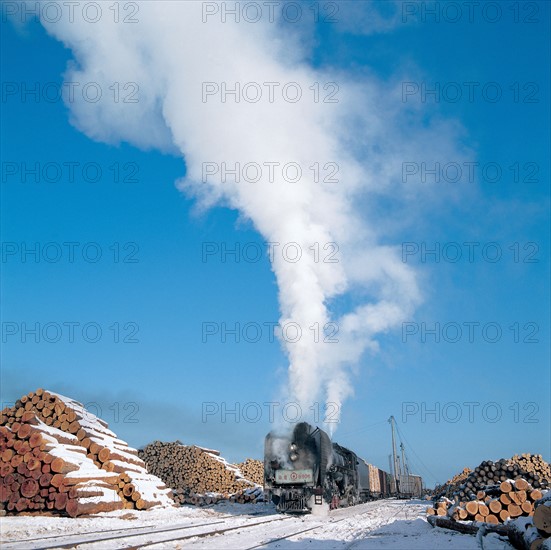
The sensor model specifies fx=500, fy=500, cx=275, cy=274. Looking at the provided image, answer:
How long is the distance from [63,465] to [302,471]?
→ 8107 mm

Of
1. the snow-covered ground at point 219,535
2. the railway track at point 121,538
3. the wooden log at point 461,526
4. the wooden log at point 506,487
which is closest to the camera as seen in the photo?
the railway track at point 121,538

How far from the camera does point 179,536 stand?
1001 cm

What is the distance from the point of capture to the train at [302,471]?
695 inches

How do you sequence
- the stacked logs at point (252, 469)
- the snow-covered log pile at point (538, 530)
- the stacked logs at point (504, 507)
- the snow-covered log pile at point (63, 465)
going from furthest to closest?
1. the stacked logs at point (252, 469)
2. the snow-covered log pile at point (63, 465)
3. the stacked logs at point (504, 507)
4. the snow-covered log pile at point (538, 530)

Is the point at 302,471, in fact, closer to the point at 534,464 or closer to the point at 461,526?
the point at 461,526

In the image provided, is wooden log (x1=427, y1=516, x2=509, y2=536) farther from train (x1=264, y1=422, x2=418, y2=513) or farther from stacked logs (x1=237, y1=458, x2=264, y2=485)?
stacked logs (x1=237, y1=458, x2=264, y2=485)

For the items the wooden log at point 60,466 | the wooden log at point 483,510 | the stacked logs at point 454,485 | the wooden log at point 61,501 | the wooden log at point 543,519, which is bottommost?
the stacked logs at point 454,485

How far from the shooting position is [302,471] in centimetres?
1798

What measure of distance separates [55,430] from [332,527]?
9.51 m

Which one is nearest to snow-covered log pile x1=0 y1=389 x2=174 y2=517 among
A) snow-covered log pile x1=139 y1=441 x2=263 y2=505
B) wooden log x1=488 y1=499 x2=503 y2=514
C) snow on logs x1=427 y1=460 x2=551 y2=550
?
snow on logs x1=427 y1=460 x2=551 y2=550

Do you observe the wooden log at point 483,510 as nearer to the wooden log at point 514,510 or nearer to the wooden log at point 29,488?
the wooden log at point 514,510

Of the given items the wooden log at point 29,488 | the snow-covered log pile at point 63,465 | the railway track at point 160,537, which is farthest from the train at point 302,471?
the wooden log at point 29,488

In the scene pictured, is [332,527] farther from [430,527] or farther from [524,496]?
[524,496]

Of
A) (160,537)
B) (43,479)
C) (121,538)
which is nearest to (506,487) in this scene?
(160,537)
